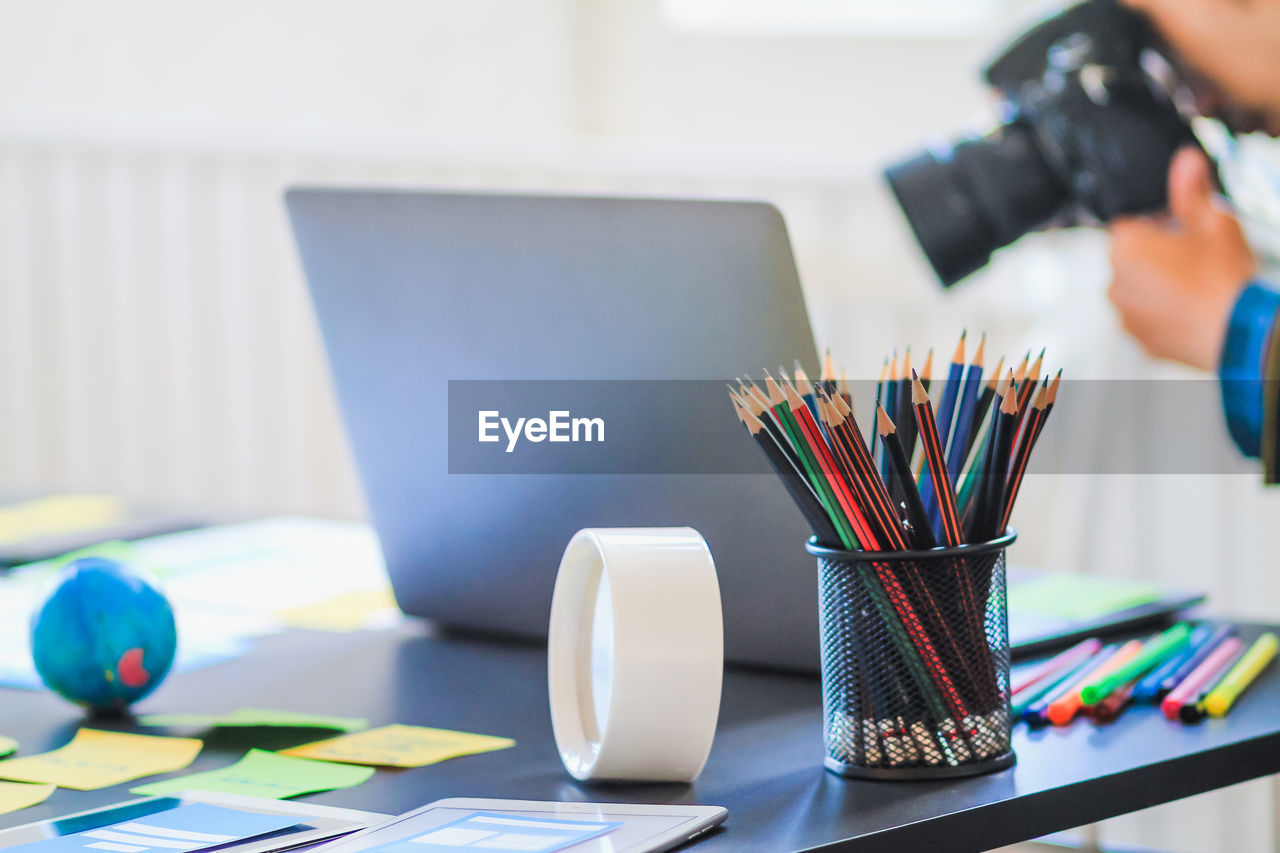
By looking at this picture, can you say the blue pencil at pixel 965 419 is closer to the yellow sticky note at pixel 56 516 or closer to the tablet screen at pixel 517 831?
the tablet screen at pixel 517 831

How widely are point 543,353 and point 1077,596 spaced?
35 cm

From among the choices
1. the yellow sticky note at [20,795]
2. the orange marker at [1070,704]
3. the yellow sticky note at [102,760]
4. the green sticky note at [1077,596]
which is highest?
the green sticky note at [1077,596]

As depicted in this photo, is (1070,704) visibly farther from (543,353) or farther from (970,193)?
(970,193)

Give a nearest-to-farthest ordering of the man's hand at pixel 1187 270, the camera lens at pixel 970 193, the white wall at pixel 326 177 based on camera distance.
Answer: the camera lens at pixel 970 193 < the man's hand at pixel 1187 270 < the white wall at pixel 326 177

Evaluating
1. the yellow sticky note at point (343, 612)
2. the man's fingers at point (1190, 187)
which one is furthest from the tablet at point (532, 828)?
the man's fingers at point (1190, 187)

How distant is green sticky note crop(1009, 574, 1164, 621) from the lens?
29.2 inches

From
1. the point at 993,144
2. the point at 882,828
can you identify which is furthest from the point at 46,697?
the point at 993,144

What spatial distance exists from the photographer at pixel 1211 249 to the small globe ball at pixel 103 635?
28.9 inches

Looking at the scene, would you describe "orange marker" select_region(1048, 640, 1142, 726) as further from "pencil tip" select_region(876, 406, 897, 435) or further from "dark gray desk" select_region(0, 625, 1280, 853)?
"pencil tip" select_region(876, 406, 897, 435)

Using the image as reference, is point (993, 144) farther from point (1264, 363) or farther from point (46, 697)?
point (46, 697)

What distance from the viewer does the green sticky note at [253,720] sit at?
1.86 feet

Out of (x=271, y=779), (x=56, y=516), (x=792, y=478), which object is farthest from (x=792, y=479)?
(x=56, y=516)

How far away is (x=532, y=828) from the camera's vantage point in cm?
43

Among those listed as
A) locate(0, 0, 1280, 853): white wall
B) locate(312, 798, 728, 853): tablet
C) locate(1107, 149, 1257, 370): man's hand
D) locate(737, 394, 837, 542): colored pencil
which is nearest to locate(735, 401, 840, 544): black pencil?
locate(737, 394, 837, 542): colored pencil
